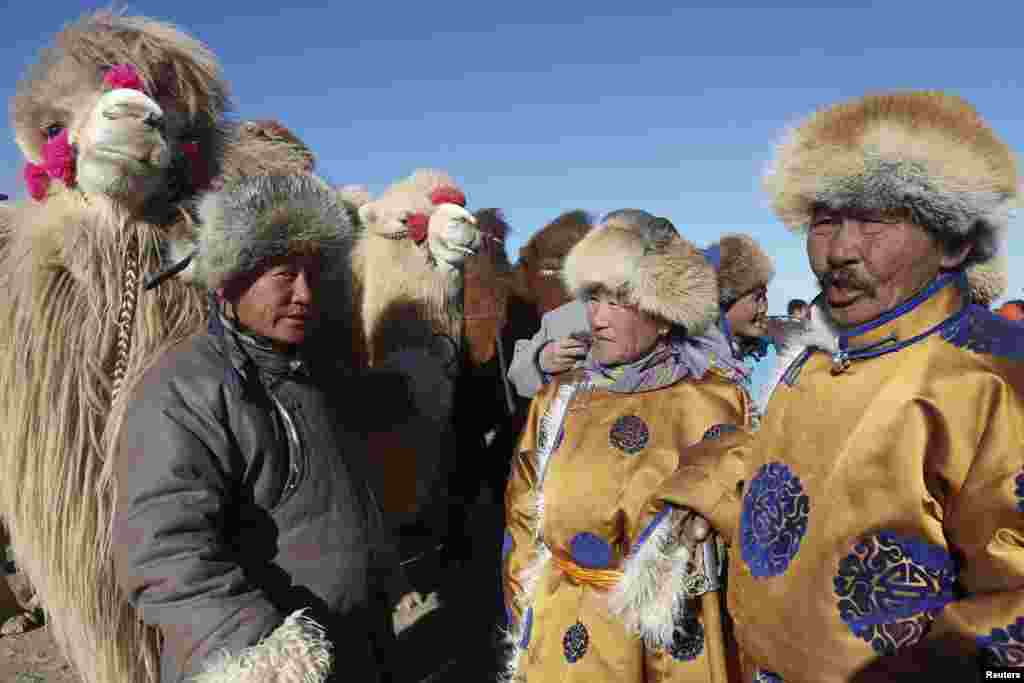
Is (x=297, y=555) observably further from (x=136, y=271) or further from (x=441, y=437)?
(x=441, y=437)

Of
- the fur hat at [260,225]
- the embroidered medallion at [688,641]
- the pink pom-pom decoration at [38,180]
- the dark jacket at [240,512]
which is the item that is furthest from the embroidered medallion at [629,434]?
the pink pom-pom decoration at [38,180]

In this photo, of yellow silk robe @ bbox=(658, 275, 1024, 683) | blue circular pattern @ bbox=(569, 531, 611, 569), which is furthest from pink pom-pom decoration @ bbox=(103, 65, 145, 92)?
yellow silk robe @ bbox=(658, 275, 1024, 683)

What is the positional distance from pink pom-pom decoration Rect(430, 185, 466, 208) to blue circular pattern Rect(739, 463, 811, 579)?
283 centimetres

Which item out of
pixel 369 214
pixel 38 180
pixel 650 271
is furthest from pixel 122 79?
pixel 369 214

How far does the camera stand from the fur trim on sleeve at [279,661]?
4.36 feet

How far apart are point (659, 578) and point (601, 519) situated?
0.35m

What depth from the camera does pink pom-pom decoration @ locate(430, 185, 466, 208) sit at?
396cm

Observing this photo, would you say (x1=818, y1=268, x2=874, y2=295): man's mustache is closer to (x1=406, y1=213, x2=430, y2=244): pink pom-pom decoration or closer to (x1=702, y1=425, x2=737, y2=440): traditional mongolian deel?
(x1=702, y1=425, x2=737, y2=440): traditional mongolian deel

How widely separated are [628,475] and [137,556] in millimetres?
1214

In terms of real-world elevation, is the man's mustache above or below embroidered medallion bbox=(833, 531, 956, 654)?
above

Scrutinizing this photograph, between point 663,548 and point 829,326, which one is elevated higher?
point 829,326

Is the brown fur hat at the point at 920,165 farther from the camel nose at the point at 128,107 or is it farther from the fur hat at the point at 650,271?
the camel nose at the point at 128,107

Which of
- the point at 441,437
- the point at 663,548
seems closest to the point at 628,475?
the point at 663,548

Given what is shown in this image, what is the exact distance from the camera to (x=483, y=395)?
13.3 ft
